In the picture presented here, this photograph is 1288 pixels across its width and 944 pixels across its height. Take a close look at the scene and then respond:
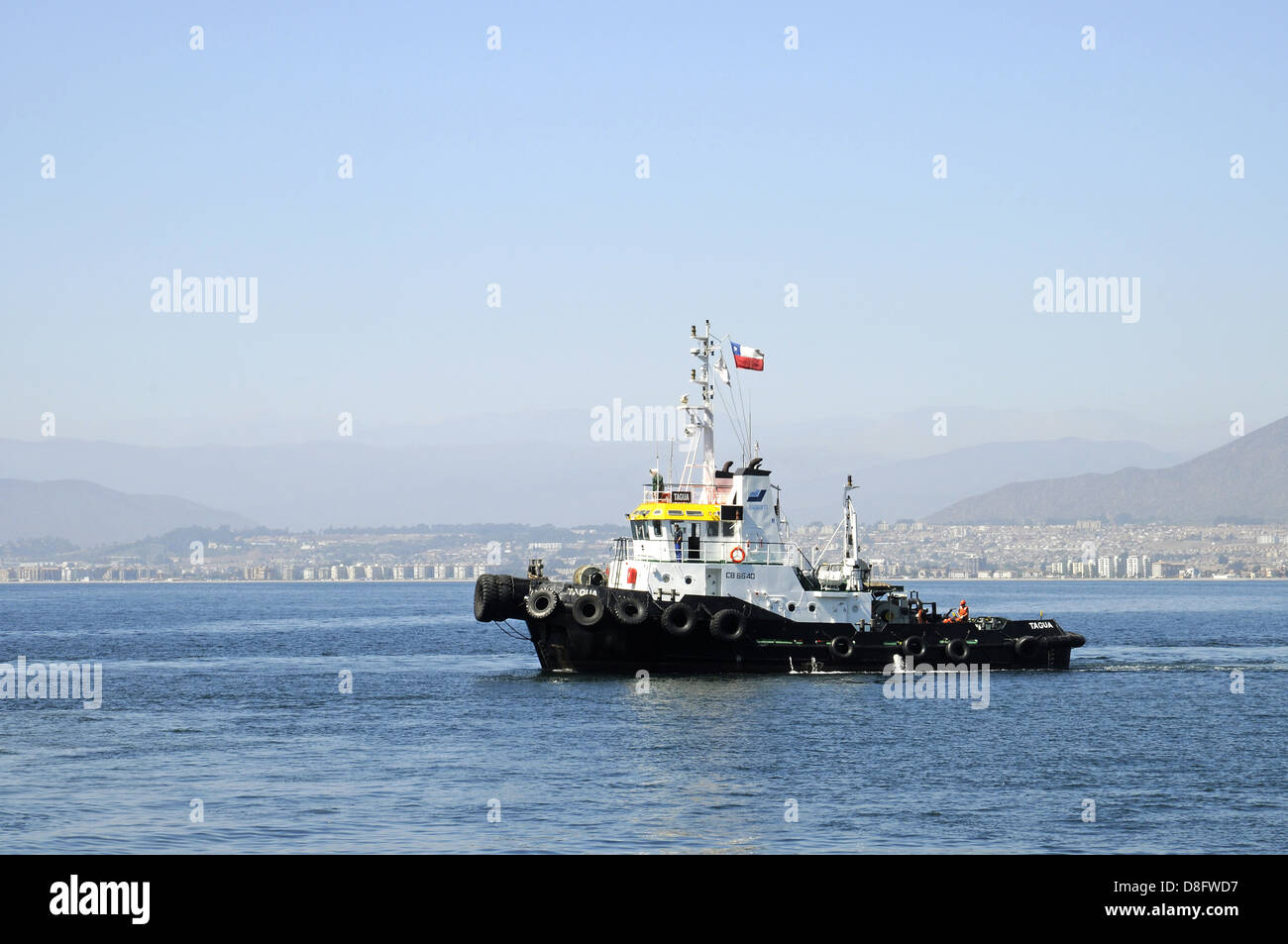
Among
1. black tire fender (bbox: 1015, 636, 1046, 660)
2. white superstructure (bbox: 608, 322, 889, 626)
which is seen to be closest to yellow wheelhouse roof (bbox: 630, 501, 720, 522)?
white superstructure (bbox: 608, 322, 889, 626)

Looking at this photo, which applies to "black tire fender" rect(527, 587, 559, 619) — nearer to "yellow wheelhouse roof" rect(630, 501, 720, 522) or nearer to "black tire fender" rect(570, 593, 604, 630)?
"black tire fender" rect(570, 593, 604, 630)

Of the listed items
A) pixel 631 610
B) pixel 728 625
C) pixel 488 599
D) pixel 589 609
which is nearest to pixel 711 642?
pixel 728 625

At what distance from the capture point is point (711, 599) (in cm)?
4456

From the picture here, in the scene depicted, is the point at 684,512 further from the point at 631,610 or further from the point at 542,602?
the point at 542,602

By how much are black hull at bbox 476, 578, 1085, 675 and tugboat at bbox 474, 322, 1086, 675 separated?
33 mm

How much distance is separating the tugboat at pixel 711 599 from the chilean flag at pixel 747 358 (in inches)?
3.1

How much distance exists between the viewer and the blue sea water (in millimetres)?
23078

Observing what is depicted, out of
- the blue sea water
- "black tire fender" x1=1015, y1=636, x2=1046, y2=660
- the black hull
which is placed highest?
the black hull

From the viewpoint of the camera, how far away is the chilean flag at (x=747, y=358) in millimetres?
46969

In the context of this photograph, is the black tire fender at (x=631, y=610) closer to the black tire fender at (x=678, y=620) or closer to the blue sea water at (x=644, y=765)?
the black tire fender at (x=678, y=620)

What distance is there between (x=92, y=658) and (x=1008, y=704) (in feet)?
151

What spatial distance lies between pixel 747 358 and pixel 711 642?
385 inches

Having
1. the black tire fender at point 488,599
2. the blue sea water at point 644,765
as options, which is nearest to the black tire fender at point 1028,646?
the blue sea water at point 644,765

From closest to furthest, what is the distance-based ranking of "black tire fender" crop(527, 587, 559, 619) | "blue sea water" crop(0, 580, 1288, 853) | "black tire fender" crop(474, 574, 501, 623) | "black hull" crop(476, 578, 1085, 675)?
"blue sea water" crop(0, 580, 1288, 853) < "black hull" crop(476, 578, 1085, 675) < "black tire fender" crop(527, 587, 559, 619) < "black tire fender" crop(474, 574, 501, 623)
